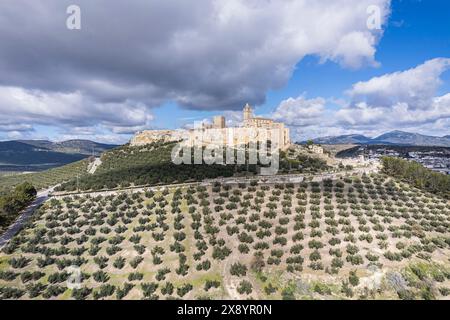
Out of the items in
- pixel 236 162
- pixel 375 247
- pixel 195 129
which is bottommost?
pixel 375 247

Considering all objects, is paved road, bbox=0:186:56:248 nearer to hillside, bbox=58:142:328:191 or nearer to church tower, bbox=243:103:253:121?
hillside, bbox=58:142:328:191

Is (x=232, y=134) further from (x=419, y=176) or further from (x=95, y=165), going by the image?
(x=419, y=176)

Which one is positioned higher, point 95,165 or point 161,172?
point 95,165

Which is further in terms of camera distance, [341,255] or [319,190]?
[319,190]

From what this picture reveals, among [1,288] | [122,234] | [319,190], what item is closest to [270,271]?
[122,234]

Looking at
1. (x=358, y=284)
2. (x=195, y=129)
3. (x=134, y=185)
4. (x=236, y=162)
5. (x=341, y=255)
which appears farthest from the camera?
(x=195, y=129)

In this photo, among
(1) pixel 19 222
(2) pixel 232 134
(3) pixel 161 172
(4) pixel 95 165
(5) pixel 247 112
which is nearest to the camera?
(1) pixel 19 222

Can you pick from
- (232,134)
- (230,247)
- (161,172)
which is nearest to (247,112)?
(232,134)

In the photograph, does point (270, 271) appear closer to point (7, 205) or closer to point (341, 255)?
point (341, 255)

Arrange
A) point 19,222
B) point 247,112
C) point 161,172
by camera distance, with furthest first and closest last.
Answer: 1. point 247,112
2. point 161,172
3. point 19,222
